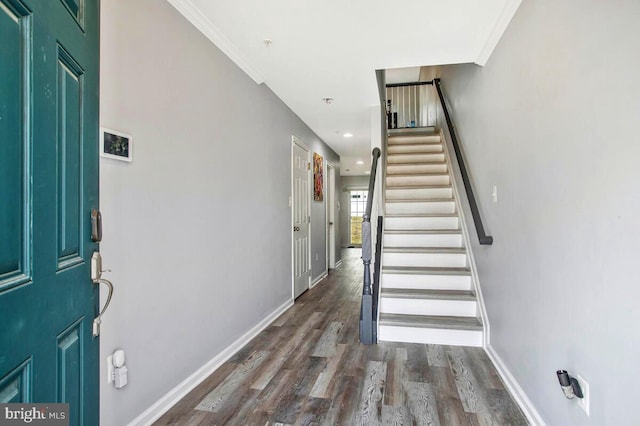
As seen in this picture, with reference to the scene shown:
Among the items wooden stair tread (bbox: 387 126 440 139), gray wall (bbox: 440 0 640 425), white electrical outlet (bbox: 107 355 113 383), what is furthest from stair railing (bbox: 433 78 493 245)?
white electrical outlet (bbox: 107 355 113 383)

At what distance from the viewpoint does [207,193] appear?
2.31m

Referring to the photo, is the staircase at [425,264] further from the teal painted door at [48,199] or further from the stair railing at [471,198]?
the teal painted door at [48,199]

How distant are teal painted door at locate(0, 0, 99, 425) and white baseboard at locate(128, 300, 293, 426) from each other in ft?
2.87

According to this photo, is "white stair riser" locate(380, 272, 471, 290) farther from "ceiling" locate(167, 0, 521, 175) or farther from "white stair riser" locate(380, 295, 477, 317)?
"ceiling" locate(167, 0, 521, 175)

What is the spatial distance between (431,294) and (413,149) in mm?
2881

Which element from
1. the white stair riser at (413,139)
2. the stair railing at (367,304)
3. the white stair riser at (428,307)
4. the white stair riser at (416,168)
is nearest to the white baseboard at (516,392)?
the white stair riser at (428,307)

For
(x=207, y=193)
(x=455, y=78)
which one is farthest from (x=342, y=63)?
(x=455, y=78)

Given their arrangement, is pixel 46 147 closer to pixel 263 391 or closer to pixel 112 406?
pixel 112 406

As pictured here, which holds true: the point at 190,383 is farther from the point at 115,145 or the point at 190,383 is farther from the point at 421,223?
the point at 421,223

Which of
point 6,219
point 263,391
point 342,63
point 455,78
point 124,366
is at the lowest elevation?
point 263,391

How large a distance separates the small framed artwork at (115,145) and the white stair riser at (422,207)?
10.6ft

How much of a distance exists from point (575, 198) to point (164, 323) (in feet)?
6.83

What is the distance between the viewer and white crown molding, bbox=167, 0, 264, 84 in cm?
202

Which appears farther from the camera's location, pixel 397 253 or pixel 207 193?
pixel 397 253
